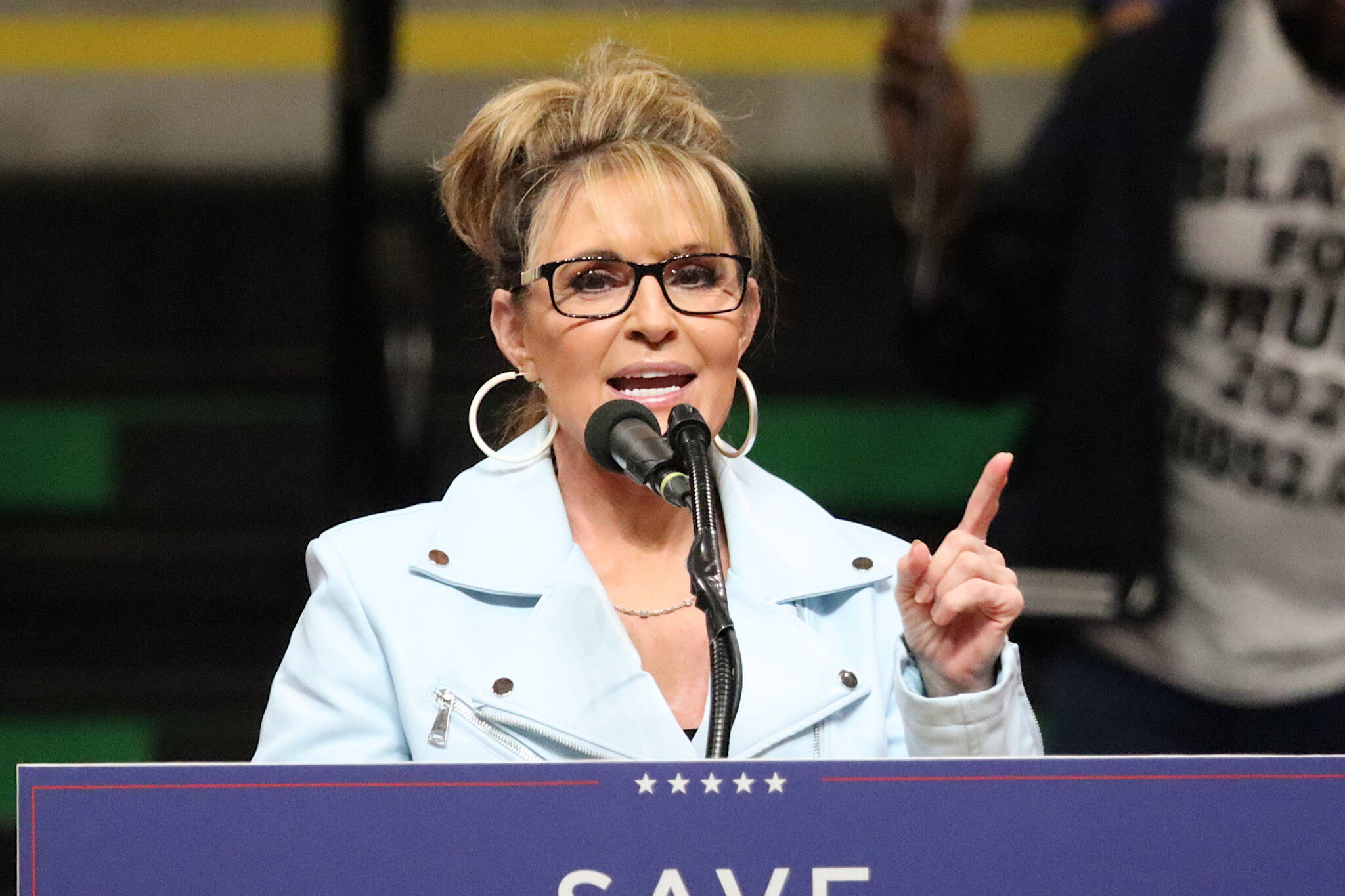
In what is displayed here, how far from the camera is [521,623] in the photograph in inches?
54.0

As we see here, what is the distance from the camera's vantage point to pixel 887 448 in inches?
99.9

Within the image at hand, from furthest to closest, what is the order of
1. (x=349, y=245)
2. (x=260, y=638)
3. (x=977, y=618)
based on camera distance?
(x=349, y=245) < (x=260, y=638) < (x=977, y=618)

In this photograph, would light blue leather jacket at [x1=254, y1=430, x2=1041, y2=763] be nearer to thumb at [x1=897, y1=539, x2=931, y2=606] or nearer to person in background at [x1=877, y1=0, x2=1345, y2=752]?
thumb at [x1=897, y1=539, x2=931, y2=606]

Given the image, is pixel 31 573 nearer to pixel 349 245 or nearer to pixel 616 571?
pixel 349 245

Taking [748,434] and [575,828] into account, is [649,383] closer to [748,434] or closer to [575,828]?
[748,434]

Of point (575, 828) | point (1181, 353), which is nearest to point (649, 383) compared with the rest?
point (575, 828)

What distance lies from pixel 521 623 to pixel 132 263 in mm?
1931

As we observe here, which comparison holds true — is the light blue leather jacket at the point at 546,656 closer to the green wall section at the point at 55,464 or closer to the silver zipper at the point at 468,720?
the silver zipper at the point at 468,720

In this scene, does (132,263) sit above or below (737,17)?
below

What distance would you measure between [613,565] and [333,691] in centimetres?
26

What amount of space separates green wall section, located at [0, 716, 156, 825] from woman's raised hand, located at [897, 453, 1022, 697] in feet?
5.03

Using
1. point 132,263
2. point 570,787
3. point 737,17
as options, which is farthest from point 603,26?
point 570,787

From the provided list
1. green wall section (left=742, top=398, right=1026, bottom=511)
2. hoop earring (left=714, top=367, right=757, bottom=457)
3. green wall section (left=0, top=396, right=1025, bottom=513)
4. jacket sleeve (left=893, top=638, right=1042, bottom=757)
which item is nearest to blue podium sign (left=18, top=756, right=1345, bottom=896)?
jacket sleeve (left=893, top=638, right=1042, bottom=757)

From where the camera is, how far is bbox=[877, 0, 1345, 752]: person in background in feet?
6.47
